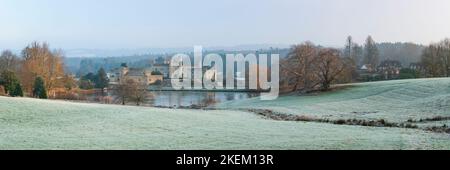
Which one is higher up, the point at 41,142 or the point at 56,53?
the point at 56,53

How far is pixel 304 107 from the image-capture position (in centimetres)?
4584

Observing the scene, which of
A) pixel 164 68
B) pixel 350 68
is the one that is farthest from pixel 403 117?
pixel 164 68

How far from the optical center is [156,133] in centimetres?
2280

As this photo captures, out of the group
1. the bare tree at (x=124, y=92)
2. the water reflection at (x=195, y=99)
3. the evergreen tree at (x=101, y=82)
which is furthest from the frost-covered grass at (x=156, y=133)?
the evergreen tree at (x=101, y=82)

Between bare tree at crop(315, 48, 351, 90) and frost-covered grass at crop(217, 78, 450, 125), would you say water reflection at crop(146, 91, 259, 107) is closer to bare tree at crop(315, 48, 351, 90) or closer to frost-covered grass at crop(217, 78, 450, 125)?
frost-covered grass at crop(217, 78, 450, 125)

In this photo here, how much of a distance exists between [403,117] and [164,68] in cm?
12898

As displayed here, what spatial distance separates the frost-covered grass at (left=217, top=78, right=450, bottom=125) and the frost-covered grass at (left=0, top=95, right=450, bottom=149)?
12.0 m

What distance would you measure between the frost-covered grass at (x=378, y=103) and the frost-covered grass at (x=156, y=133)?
472 inches

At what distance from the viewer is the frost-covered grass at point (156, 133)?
1750cm

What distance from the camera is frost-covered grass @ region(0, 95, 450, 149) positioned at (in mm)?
17500

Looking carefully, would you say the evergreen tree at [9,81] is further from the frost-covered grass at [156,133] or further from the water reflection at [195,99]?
the frost-covered grass at [156,133]

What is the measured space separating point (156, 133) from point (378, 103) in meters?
30.7

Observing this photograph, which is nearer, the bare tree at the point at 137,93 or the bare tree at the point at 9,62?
the bare tree at the point at 137,93
